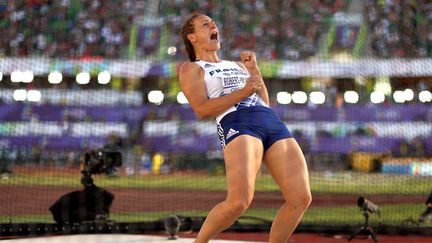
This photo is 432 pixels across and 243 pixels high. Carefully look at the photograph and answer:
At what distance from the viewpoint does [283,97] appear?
1967cm

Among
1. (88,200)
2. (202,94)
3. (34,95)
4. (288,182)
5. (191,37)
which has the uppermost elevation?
(34,95)

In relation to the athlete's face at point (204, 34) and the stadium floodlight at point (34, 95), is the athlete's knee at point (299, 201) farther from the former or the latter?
the stadium floodlight at point (34, 95)

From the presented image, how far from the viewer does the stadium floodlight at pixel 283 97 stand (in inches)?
764

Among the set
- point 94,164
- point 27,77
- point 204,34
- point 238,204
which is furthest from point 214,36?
point 27,77

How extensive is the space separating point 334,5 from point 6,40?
286 inches

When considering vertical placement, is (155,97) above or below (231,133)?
above

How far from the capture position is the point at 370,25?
17.3 meters

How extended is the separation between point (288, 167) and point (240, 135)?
34 cm

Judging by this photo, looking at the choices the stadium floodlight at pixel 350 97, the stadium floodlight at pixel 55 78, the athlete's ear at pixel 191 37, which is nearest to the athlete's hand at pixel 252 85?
the athlete's ear at pixel 191 37

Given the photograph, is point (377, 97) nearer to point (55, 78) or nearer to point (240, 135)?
point (55, 78)

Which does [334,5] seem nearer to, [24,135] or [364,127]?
[364,127]

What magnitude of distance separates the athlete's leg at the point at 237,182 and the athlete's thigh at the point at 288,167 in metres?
0.10

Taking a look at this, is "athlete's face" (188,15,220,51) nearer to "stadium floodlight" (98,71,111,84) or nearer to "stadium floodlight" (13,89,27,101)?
"stadium floodlight" (13,89,27,101)

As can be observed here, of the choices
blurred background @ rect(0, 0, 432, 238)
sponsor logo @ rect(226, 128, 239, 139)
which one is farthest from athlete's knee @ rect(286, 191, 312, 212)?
blurred background @ rect(0, 0, 432, 238)
